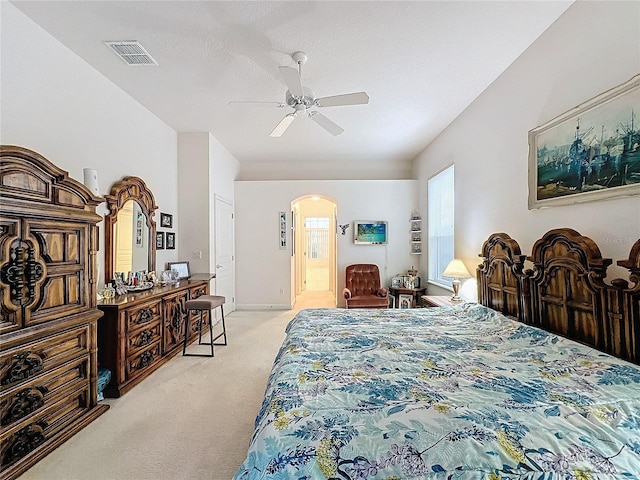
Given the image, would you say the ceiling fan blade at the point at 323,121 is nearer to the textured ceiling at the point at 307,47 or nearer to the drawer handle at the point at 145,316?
the textured ceiling at the point at 307,47

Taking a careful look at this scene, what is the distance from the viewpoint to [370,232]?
654 cm

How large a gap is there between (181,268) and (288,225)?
2.42 meters

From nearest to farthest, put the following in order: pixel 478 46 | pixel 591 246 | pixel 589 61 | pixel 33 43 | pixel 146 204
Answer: pixel 591 246, pixel 589 61, pixel 33 43, pixel 478 46, pixel 146 204

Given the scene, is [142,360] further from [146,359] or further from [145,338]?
[145,338]

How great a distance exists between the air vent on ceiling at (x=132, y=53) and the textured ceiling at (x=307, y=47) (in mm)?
62

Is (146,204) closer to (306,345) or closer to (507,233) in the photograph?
(306,345)

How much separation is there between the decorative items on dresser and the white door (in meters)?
3.05

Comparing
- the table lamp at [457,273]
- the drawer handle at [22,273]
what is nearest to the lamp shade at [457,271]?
the table lamp at [457,273]

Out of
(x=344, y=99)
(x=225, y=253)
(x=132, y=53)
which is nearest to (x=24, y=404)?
(x=132, y=53)

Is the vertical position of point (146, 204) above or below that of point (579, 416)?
above

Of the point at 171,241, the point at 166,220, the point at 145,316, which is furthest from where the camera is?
the point at 171,241

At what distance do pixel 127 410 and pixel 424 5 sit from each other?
3.84m

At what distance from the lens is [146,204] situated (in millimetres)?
4152

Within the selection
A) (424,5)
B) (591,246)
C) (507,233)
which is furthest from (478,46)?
(591,246)
